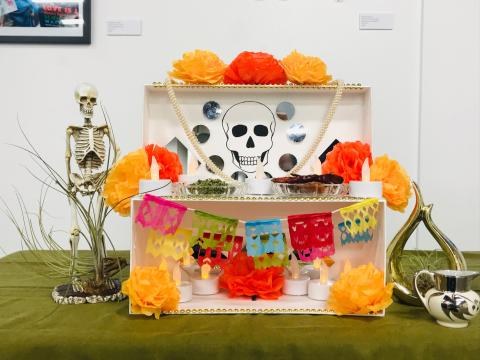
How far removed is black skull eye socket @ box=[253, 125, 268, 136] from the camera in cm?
121

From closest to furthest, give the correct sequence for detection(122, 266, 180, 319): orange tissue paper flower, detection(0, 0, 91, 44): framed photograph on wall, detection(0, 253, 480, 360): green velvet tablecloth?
detection(0, 253, 480, 360): green velvet tablecloth → detection(122, 266, 180, 319): orange tissue paper flower → detection(0, 0, 91, 44): framed photograph on wall

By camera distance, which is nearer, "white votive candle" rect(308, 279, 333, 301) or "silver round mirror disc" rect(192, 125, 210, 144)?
"white votive candle" rect(308, 279, 333, 301)

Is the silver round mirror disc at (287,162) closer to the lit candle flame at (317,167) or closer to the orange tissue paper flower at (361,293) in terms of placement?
the lit candle flame at (317,167)

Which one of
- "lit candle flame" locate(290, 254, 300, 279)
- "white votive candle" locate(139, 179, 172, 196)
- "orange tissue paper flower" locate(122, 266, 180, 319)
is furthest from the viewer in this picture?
"lit candle flame" locate(290, 254, 300, 279)

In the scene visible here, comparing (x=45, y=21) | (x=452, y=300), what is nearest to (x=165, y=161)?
(x=452, y=300)

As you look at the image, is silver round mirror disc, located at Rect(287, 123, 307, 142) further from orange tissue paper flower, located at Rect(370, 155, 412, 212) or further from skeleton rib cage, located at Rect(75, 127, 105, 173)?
skeleton rib cage, located at Rect(75, 127, 105, 173)

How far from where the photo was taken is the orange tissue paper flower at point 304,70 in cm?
113

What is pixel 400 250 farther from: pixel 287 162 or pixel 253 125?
pixel 253 125

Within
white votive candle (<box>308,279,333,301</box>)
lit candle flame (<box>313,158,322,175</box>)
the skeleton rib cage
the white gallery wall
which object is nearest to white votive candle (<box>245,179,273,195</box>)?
lit candle flame (<box>313,158,322,175</box>)

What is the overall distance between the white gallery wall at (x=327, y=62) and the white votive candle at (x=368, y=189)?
3.39 ft

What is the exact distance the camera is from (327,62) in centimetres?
195

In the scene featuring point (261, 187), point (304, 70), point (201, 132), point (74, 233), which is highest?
point (304, 70)

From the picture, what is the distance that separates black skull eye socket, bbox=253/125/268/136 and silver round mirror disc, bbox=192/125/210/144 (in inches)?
4.9

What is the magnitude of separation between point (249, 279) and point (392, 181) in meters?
0.39
